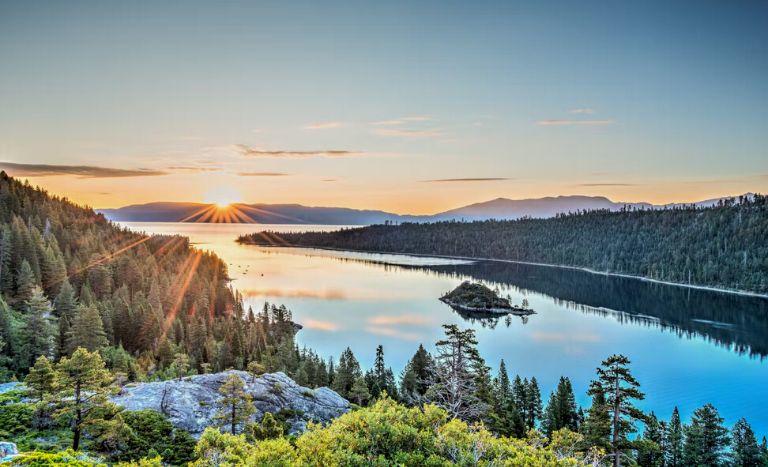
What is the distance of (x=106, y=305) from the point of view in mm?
72562

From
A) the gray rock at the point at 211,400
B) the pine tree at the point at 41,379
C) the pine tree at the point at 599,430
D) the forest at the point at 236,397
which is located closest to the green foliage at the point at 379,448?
the forest at the point at 236,397

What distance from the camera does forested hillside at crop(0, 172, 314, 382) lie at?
2013 inches

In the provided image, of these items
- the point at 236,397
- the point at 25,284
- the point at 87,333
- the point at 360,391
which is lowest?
the point at 360,391

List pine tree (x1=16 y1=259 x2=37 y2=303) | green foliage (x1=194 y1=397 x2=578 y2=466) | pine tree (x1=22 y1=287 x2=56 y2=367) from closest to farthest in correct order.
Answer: green foliage (x1=194 y1=397 x2=578 y2=466) < pine tree (x1=22 y1=287 x2=56 y2=367) < pine tree (x1=16 y1=259 x2=37 y2=303)

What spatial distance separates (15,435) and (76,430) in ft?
→ 10.4

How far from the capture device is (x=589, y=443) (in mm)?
25375

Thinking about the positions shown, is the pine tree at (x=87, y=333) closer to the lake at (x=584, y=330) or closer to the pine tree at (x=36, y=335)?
the pine tree at (x=36, y=335)

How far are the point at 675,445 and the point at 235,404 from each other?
133ft

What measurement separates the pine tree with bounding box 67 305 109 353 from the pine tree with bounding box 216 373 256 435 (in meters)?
34.3

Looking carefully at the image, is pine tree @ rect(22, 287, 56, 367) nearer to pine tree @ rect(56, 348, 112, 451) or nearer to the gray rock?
the gray rock

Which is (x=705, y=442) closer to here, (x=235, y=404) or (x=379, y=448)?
(x=379, y=448)

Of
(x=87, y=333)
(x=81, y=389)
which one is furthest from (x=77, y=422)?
(x=87, y=333)

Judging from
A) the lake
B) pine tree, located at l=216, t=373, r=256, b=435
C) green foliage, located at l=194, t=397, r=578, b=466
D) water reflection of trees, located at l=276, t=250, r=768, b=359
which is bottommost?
the lake

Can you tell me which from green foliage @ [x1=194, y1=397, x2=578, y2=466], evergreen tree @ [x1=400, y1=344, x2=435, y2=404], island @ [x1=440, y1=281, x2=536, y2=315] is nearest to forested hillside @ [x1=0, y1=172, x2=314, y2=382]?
evergreen tree @ [x1=400, y1=344, x2=435, y2=404]
